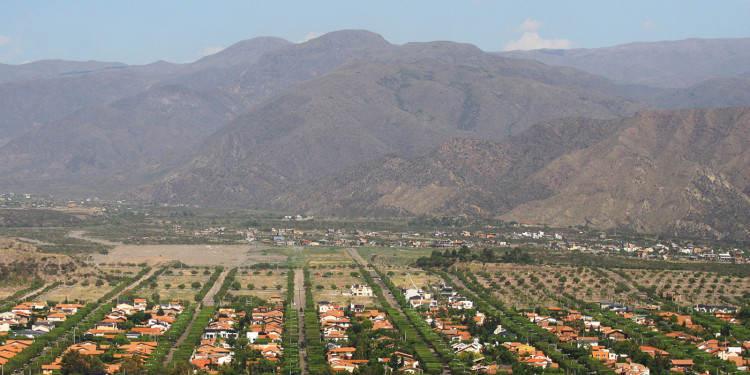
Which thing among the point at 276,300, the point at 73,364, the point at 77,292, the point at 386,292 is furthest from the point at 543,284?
the point at 73,364

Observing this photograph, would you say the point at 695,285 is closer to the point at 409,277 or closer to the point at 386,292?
the point at 409,277

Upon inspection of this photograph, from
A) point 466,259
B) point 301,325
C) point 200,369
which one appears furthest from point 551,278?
point 200,369

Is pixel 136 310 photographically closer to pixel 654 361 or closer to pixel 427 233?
pixel 654 361

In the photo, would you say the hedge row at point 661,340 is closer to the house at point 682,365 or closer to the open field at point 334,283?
the house at point 682,365

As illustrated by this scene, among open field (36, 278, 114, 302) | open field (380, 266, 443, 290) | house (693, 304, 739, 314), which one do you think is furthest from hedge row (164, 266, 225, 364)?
house (693, 304, 739, 314)

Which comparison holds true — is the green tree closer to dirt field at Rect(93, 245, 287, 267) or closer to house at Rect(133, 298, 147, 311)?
house at Rect(133, 298, 147, 311)

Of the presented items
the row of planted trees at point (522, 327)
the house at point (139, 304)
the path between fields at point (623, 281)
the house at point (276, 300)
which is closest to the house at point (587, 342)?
the row of planted trees at point (522, 327)
